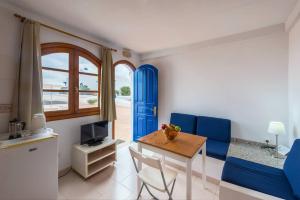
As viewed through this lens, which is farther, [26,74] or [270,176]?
[26,74]

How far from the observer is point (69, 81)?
96.9 inches

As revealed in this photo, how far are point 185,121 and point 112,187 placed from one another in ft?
6.29

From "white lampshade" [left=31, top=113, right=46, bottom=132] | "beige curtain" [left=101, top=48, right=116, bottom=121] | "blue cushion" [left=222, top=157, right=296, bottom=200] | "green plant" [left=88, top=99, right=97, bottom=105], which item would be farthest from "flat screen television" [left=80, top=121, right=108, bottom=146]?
"blue cushion" [left=222, top=157, right=296, bottom=200]

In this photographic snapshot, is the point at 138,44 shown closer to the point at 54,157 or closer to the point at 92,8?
the point at 92,8

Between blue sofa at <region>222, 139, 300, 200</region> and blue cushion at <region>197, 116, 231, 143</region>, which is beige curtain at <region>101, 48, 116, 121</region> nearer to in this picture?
blue cushion at <region>197, 116, 231, 143</region>

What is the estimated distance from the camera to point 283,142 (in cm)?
227

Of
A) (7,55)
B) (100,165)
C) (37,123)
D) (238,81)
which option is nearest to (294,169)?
(238,81)

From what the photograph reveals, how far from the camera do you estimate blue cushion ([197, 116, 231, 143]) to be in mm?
2641

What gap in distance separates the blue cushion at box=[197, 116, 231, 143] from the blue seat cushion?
0.16m

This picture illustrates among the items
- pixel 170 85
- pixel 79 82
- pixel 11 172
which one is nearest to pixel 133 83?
pixel 170 85

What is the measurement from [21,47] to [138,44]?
2096 millimetres

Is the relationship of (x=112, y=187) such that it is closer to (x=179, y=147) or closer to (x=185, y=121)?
(x=179, y=147)

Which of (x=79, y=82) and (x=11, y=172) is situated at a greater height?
(x=79, y=82)

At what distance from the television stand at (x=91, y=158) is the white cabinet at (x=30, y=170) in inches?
19.6
